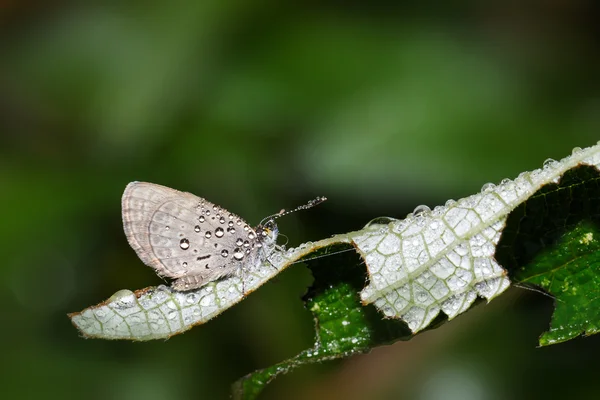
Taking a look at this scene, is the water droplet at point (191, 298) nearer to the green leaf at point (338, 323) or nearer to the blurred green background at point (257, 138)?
the green leaf at point (338, 323)

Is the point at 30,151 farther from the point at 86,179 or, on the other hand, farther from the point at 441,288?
the point at 441,288

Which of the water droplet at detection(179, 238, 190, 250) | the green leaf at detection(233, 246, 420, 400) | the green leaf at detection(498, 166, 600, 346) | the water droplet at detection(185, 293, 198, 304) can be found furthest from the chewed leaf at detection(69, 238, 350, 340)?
the green leaf at detection(498, 166, 600, 346)

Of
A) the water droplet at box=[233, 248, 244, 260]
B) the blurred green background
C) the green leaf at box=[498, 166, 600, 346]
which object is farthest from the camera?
the blurred green background

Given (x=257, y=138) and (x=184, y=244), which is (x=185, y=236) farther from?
(x=257, y=138)

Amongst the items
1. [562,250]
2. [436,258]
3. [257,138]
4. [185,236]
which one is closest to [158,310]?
[185,236]

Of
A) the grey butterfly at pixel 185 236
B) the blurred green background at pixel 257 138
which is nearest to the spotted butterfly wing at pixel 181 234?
the grey butterfly at pixel 185 236

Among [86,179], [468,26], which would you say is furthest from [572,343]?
[86,179]

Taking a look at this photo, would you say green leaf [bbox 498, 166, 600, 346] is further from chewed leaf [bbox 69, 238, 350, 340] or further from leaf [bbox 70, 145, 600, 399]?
chewed leaf [bbox 69, 238, 350, 340]
